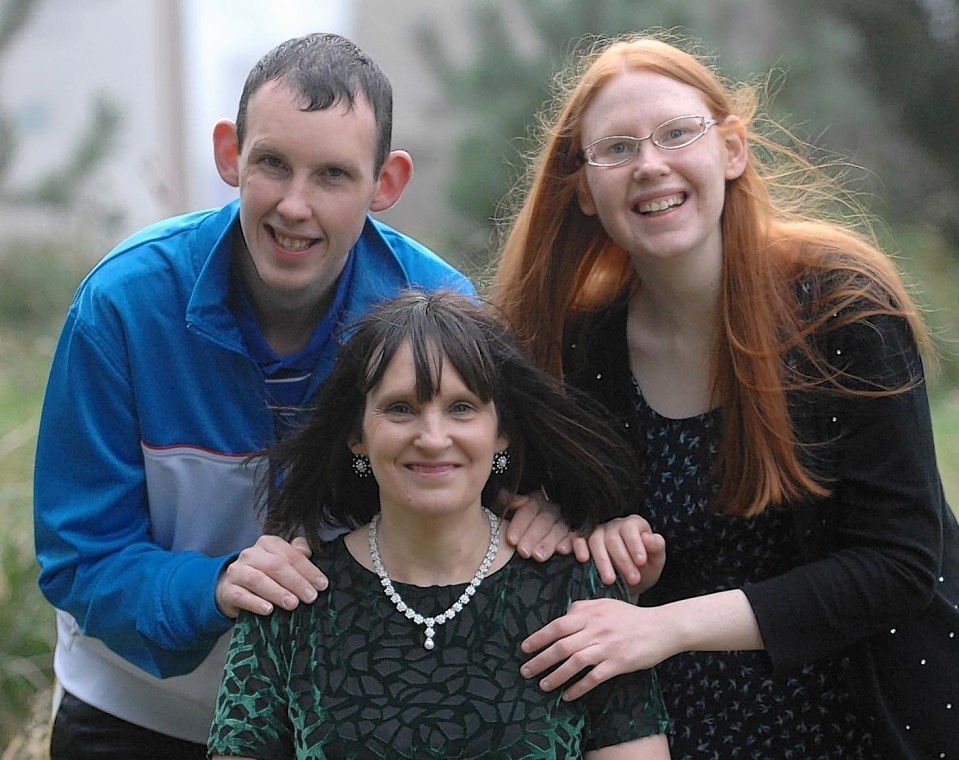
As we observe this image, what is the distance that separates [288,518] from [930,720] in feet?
3.62

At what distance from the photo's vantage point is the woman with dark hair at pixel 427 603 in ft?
7.25

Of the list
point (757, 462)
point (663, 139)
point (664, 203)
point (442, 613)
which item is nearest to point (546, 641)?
point (442, 613)

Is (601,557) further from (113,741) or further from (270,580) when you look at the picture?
(113,741)

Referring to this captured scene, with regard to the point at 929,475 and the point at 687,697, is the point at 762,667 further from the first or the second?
the point at 929,475

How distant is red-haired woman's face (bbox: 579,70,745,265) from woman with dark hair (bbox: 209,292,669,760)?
280mm

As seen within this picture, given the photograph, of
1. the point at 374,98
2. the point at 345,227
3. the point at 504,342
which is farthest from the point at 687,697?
the point at 374,98

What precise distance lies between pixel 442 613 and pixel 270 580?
0.27 m

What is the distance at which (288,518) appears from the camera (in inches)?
96.9

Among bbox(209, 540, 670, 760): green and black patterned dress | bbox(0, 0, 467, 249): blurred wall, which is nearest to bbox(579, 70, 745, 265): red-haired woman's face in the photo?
bbox(209, 540, 670, 760): green and black patterned dress

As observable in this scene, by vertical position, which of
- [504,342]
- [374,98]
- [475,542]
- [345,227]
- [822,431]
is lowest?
[475,542]

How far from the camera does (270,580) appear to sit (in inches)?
90.6

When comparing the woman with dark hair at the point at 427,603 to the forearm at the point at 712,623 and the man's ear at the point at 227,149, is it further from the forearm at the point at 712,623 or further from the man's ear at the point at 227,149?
the man's ear at the point at 227,149

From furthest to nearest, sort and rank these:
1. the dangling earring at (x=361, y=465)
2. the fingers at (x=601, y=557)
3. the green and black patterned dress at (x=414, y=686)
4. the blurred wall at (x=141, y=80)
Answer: the blurred wall at (x=141, y=80)
the dangling earring at (x=361, y=465)
the fingers at (x=601, y=557)
the green and black patterned dress at (x=414, y=686)

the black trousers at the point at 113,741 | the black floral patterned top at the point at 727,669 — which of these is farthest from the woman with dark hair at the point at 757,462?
the black trousers at the point at 113,741
